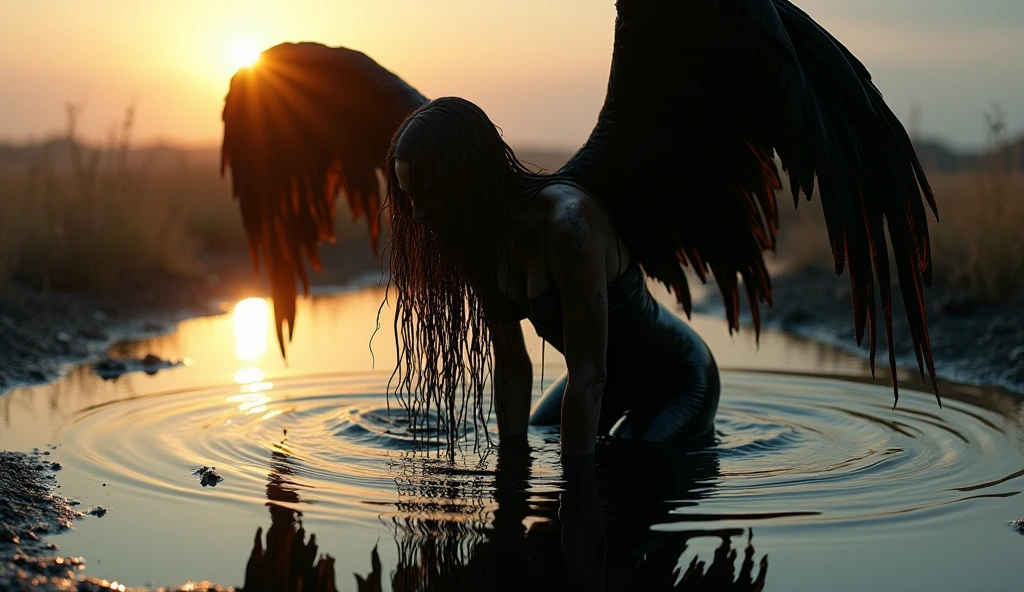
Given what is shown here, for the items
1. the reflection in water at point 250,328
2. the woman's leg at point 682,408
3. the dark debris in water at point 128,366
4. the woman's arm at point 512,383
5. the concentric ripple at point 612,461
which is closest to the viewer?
the concentric ripple at point 612,461

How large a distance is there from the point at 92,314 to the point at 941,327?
6161mm

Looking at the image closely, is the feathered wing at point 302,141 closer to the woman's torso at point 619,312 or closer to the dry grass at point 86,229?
the woman's torso at point 619,312

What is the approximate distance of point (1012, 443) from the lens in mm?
5195

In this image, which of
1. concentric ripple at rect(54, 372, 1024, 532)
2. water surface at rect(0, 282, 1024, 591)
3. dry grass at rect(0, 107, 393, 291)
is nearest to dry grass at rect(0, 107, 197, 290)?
dry grass at rect(0, 107, 393, 291)

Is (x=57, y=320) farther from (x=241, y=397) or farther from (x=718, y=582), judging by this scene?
(x=718, y=582)

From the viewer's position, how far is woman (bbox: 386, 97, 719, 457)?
13.4ft

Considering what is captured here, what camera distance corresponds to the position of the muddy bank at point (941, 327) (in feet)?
23.2

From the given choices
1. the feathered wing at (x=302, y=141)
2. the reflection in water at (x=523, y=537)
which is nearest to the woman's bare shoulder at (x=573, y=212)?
the reflection in water at (x=523, y=537)

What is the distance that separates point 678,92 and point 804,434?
193cm

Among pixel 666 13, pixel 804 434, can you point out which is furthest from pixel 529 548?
pixel 804 434

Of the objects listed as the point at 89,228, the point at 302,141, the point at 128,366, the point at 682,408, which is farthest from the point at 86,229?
the point at 682,408

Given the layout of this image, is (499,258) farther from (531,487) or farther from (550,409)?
(550,409)

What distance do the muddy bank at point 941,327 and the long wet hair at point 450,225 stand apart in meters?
3.21

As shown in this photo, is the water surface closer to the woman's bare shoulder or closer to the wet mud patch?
the wet mud patch
